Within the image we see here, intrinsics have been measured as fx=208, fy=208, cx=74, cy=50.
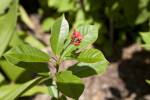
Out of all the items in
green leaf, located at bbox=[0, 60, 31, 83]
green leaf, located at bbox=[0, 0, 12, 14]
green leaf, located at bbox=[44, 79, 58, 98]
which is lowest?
green leaf, located at bbox=[0, 60, 31, 83]

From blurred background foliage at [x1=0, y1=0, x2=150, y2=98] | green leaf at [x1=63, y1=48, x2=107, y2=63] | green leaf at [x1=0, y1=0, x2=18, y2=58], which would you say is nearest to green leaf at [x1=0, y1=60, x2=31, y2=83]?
blurred background foliage at [x1=0, y1=0, x2=150, y2=98]

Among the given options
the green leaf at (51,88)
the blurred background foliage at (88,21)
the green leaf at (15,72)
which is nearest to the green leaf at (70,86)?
the green leaf at (51,88)

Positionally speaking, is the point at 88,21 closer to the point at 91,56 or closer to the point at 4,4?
the point at 4,4

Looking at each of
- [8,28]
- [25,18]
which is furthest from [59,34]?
[25,18]

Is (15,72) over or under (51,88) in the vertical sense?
under

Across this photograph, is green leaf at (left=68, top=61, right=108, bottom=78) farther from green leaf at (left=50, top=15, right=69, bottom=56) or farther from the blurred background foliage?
the blurred background foliage

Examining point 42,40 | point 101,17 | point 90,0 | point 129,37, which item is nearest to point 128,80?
point 129,37

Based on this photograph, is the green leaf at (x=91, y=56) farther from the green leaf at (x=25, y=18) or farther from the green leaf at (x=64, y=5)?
the green leaf at (x=25, y=18)
